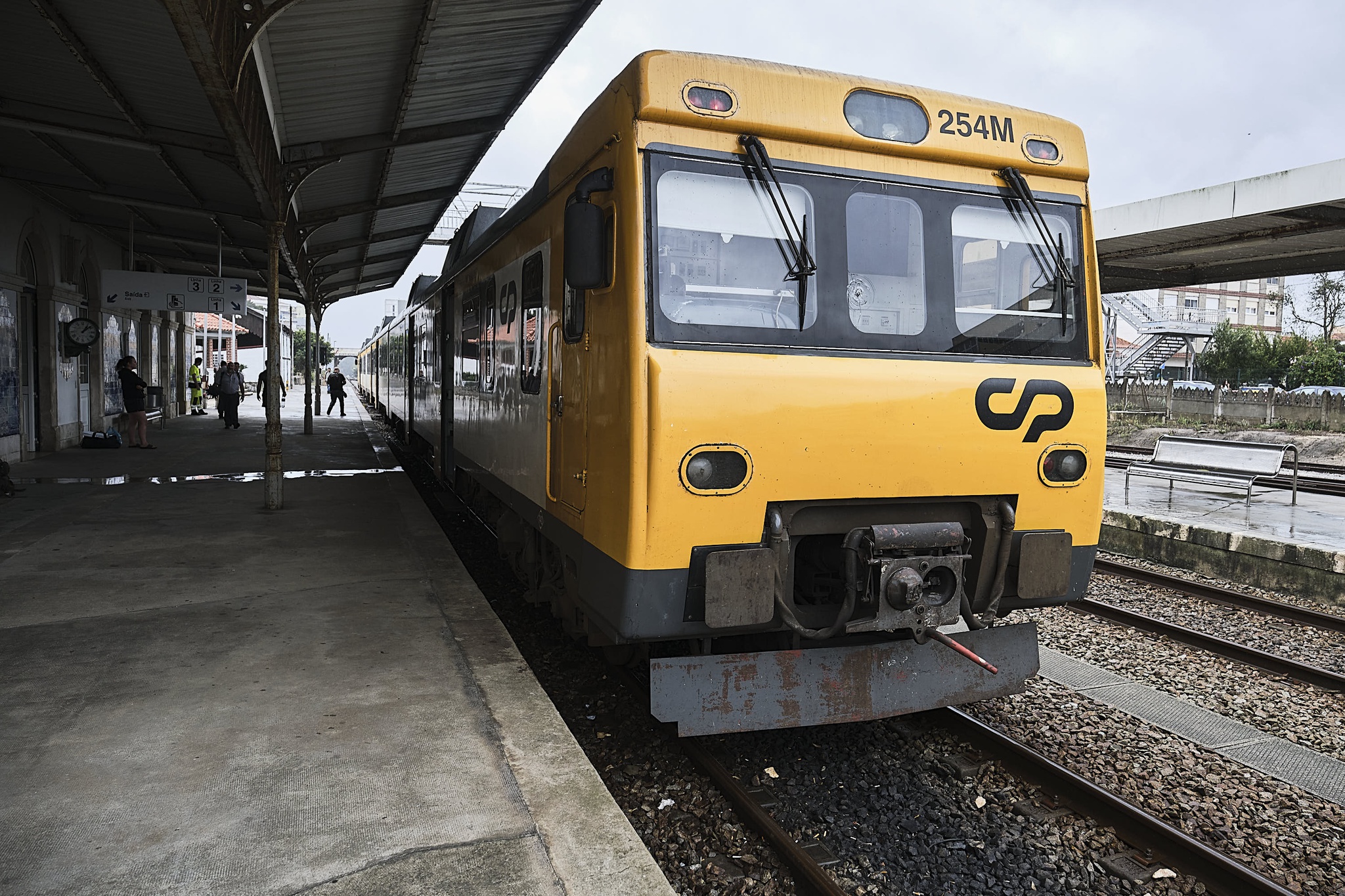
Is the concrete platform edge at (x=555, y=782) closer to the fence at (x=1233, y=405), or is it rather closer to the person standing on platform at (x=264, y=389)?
the person standing on platform at (x=264, y=389)

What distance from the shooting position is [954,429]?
392 centimetres

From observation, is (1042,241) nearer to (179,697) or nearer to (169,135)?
(179,697)

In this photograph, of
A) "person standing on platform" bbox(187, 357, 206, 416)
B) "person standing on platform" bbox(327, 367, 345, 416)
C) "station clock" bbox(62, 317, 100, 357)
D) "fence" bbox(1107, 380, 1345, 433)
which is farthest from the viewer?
"person standing on platform" bbox(327, 367, 345, 416)

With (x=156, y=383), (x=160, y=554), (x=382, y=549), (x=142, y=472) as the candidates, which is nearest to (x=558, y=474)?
(x=382, y=549)

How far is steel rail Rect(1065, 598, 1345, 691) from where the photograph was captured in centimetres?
556

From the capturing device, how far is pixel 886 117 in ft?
13.1

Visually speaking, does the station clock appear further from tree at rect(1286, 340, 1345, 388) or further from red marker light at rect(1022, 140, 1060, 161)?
tree at rect(1286, 340, 1345, 388)

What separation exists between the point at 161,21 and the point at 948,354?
7.33 metres

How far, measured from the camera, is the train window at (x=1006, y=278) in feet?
13.4

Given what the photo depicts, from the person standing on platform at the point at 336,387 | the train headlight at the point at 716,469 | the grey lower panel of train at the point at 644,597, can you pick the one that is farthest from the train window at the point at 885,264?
the person standing on platform at the point at 336,387

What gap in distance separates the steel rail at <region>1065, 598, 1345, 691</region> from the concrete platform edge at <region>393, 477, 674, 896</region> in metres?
3.23

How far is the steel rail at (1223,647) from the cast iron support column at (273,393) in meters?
8.04

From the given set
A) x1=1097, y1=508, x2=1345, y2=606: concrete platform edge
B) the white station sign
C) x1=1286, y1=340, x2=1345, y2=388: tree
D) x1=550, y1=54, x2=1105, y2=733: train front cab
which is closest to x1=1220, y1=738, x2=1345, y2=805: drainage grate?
x1=550, y1=54, x2=1105, y2=733: train front cab

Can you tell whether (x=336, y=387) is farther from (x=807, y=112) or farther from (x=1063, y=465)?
(x=1063, y=465)
